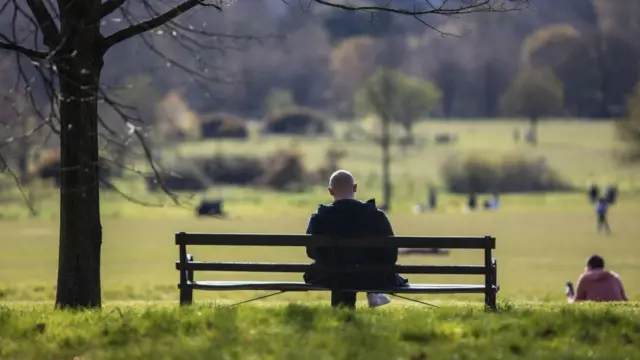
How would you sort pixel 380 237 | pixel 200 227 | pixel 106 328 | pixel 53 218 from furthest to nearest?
1. pixel 53 218
2. pixel 200 227
3. pixel 380 237
4. pixel 106 328

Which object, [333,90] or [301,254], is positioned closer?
[301,254]

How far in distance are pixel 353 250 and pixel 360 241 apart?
23 centimetres

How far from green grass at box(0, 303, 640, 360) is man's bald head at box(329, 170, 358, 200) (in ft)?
4.53

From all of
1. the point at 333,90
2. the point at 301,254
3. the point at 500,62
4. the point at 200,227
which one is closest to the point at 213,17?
the point at 333,90

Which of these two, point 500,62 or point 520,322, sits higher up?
point 500,62

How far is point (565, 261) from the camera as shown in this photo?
41.0m

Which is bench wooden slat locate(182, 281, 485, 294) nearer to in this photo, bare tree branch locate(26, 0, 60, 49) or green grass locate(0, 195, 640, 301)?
bare tree branch locate(26, 0, 60, 49)

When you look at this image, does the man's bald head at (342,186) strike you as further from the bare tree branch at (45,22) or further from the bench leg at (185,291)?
the bare tree branch at (45,22)

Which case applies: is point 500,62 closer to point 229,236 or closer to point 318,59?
point 318,59

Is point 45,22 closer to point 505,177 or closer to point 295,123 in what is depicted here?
point 505,177

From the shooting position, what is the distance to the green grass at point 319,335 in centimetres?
872

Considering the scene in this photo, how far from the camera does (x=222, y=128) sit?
146 meters

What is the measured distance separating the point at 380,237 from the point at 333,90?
169 metres

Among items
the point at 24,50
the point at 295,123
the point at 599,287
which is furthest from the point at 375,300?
the point at 295,123
